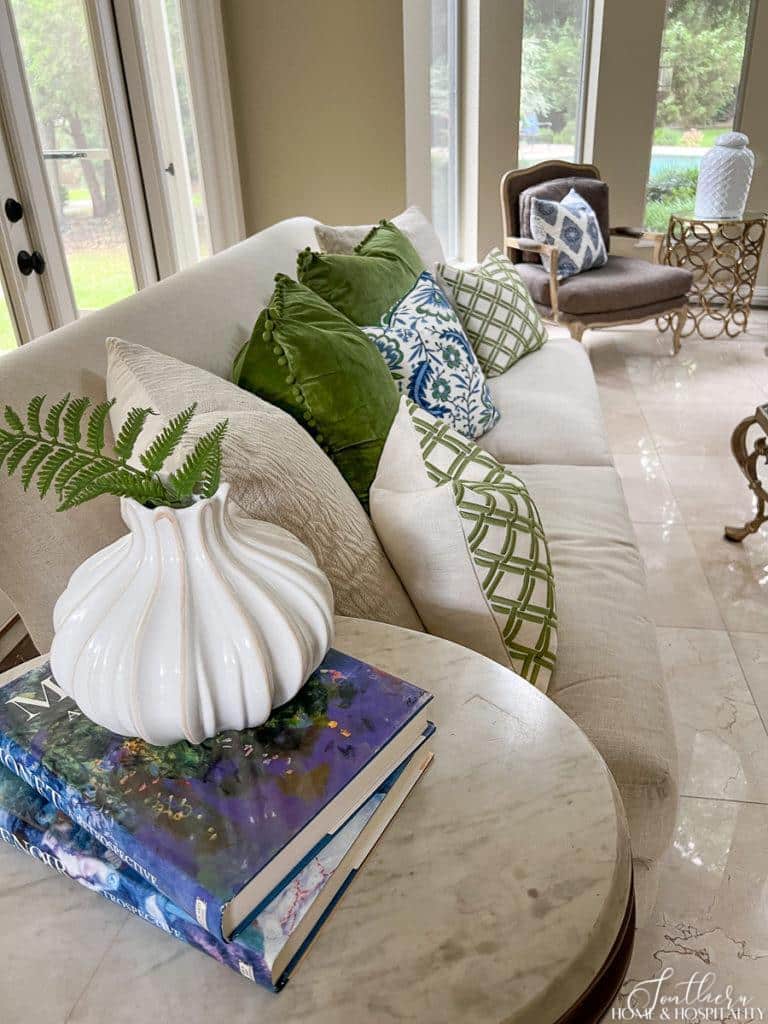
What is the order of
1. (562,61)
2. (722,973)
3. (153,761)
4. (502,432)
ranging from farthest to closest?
(562,61)
(502,432)
(722,973)
(153,761)

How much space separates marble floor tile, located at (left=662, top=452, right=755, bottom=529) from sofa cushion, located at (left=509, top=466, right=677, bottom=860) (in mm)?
1007

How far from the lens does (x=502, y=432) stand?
198cm

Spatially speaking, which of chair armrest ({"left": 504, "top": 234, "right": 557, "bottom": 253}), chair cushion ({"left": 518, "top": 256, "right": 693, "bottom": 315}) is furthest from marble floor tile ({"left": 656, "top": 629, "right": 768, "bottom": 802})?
chair armrest ({"left": 504, "top": 234, "right": 557, "bottom": 253})

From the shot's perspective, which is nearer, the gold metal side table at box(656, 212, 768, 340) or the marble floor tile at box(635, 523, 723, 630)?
the marble floor tile at box(635, 523, 723, 630)

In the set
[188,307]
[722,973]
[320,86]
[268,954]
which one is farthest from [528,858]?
[320,86]

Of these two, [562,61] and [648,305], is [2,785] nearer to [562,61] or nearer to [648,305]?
[648,305]

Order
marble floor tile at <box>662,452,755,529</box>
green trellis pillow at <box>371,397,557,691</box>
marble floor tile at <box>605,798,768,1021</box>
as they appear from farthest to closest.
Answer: marble floor tile at <box>662,452,755,529</box> → marble floor tile at <box>605,798,768,1021</box> → green trellis pillow at <box>371,397,557,691</box>

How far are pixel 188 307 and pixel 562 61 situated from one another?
14.0 ft

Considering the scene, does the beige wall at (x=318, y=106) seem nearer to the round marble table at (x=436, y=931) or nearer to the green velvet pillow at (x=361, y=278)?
the green velvet pillow at (x=361, y=278)

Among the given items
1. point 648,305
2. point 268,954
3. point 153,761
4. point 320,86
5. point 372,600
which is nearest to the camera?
point 268,954

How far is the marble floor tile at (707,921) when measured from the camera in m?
1.15

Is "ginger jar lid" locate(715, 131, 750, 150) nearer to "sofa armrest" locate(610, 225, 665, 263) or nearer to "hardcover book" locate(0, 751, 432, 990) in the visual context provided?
"sofa armrest" locate(610, 225, 665, 263)

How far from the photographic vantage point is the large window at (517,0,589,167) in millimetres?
4605

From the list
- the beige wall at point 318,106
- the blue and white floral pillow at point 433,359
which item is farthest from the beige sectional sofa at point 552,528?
the beige wall at point 318,106
